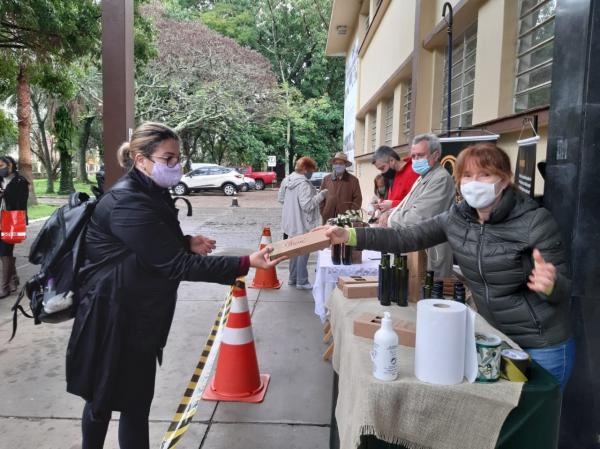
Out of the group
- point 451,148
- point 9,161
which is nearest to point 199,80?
point 9,161

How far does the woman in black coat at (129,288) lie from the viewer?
2328 mm

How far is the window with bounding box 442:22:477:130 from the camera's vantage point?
21.9ft

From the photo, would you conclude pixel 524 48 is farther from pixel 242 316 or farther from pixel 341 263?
pixel 242 316

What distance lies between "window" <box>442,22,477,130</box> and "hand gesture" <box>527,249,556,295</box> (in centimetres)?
492

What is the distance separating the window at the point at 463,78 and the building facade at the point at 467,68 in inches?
0.5

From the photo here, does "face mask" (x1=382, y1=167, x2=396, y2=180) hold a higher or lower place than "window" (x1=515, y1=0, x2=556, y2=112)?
lower

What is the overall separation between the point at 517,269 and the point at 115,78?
516 cm

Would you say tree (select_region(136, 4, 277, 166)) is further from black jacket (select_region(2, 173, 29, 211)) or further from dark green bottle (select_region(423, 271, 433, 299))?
dark green bottle (select_region(423, 271, 433, 299))

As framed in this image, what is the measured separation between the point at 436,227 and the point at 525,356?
3.26 feet

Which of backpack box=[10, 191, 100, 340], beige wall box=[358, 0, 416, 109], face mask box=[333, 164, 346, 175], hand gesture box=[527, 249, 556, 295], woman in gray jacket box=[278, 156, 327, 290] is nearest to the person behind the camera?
hand gesture box=[527, 249, 556, 295]

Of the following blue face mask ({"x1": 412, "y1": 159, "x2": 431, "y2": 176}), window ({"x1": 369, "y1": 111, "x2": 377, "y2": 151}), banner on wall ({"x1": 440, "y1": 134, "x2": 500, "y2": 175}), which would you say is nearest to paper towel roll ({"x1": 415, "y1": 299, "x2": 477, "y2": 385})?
blue face mask ({"x1": 412, "y1": 159, "x2": 431, "y2": 176})

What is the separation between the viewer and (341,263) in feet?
14.5

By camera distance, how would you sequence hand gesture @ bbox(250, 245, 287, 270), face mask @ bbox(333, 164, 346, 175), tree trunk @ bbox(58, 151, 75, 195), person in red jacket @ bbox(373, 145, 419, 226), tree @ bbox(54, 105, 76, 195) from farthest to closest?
1. tree trunk @ bbox(58, 151, 75, 195)
2. tree @ bbox(54, 105, 76, 195)
3. face mask @ bbox(333, 164, 346, 175)
4. person in red jacket @ bbox(373, 145, 419, 226)
5. hand gesture @ bbox(250, 245, 287, 270)

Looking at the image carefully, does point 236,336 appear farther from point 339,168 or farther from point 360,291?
point 339,168
